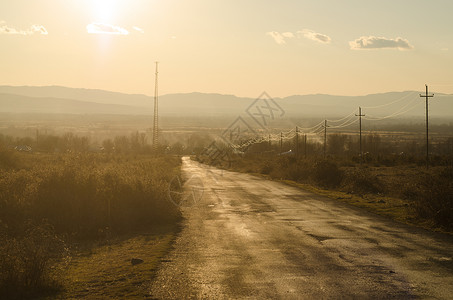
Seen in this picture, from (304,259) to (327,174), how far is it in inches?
1144

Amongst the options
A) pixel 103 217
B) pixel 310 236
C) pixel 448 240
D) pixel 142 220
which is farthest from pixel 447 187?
pixel 103 217

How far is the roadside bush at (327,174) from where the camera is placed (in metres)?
40.4

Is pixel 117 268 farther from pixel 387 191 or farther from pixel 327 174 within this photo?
pixel 327 174

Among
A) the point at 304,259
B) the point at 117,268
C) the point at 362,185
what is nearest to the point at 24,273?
the point at 117,268

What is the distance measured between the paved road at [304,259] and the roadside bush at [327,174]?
714 inches

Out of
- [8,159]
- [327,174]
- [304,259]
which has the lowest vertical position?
[304,259]

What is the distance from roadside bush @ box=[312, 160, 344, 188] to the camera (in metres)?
40.4

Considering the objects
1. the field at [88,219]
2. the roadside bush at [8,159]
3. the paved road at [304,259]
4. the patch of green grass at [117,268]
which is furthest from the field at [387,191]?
the roadside bush at [8,159]

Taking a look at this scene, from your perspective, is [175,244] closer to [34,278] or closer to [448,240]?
[34,278]

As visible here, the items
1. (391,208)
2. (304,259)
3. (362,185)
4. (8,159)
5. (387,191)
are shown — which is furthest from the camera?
(8,159)

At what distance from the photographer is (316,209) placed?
924 inches

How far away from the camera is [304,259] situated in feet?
42.9

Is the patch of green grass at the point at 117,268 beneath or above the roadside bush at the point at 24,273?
beneath

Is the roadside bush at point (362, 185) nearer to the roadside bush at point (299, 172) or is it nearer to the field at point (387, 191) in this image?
the field at point (387, 191)
